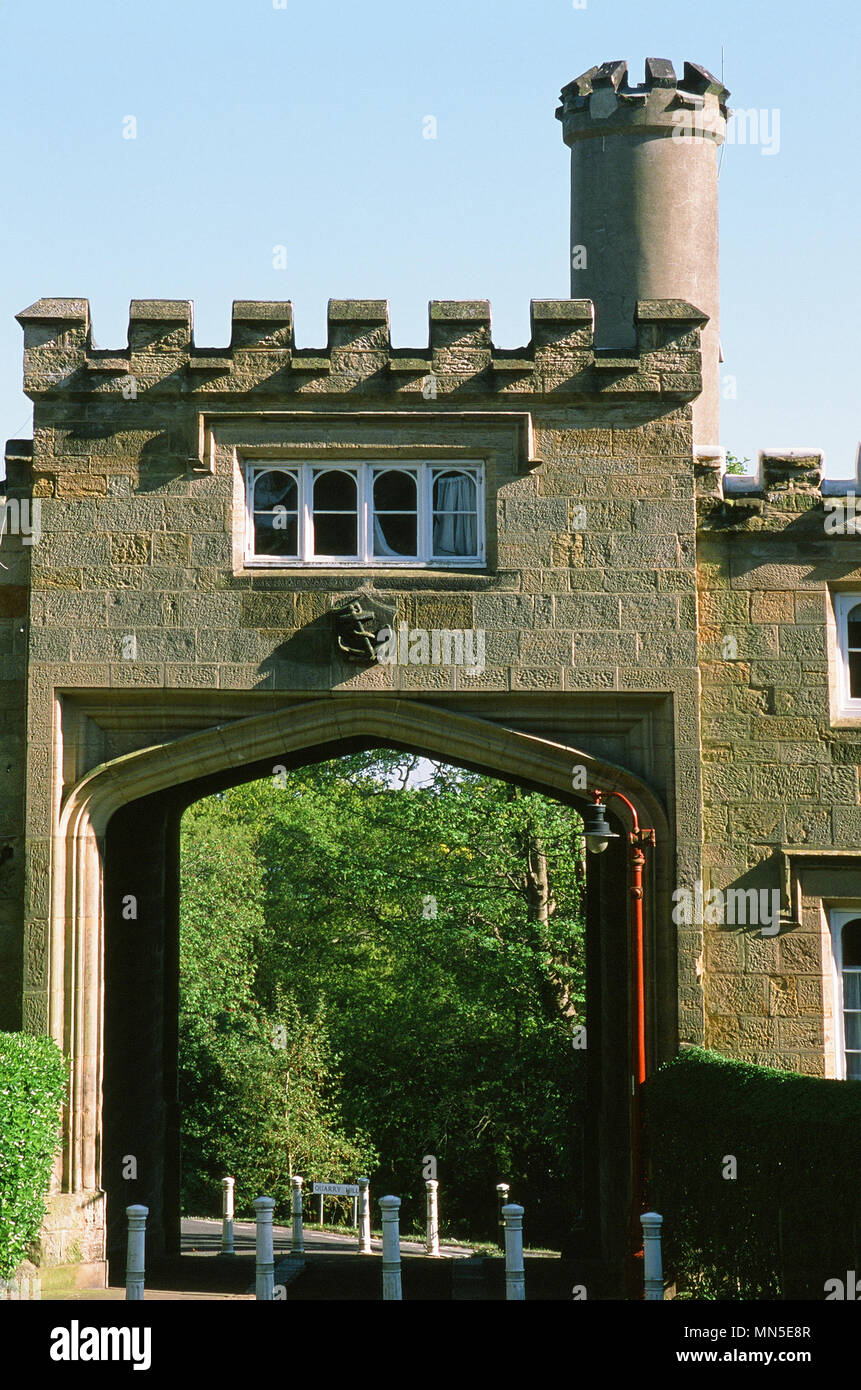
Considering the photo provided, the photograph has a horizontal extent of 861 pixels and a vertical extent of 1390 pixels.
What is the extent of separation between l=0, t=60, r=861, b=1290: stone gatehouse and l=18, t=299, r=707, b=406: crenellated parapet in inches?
1.0

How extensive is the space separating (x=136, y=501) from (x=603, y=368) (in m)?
4.03

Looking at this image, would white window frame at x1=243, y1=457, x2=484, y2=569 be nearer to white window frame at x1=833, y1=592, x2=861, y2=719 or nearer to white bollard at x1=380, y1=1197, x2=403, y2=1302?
white window frame at x1=833, y1=592, x2=861, y2=719

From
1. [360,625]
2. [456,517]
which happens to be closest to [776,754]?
[456,517]

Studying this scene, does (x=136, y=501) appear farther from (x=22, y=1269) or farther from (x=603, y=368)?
(x=22, y=1269)

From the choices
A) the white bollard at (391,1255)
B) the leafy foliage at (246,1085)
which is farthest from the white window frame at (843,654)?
the leafy foliage at (246,1085)

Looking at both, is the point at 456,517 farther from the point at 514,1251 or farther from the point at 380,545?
the point at 514,1251

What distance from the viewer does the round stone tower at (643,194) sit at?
71.2 feet

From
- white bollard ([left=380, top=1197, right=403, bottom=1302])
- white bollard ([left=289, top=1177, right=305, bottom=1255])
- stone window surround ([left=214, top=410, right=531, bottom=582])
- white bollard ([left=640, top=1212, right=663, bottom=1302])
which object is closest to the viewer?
white bollard ([left=640, top=1212, right=663, bottom=1302])

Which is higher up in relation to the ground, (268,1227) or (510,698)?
(510,698)

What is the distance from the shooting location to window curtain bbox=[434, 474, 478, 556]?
1454 cm

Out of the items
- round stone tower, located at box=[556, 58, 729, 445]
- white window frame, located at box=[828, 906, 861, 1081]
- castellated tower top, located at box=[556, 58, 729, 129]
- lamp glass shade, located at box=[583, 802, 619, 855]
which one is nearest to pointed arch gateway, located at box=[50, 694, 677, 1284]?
lamp glass shade, located at box=[583, 802, 619, 855]

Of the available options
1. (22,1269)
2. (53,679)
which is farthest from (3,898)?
(22,1269)
